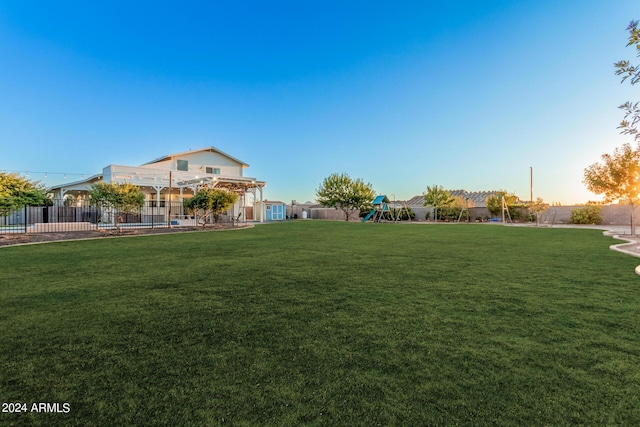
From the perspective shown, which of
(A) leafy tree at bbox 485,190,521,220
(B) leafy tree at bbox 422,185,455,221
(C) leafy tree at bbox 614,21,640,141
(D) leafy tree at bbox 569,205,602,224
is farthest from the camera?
(B) leafy tree at bbox 422,185,455,221

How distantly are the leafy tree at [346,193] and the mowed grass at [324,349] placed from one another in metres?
31.2

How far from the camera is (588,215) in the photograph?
76.6 feet

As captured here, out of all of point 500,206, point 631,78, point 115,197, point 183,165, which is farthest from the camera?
point 500,206

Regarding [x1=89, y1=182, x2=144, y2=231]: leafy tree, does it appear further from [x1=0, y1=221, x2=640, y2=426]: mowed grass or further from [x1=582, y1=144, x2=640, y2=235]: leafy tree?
[x1=582, y1=144, x2=640, y2=235]: leafy tree

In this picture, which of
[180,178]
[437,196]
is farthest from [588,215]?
[180,178]

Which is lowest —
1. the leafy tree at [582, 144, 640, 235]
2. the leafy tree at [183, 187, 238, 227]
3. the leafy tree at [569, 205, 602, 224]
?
the leafy tree at [569, 205, 602, 224]

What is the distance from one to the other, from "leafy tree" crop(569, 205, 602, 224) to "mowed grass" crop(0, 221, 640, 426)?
78.2 feet

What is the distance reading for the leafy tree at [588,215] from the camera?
23.2 m

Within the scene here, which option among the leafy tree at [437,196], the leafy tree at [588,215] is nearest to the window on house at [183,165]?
the leafy tree at [437,196]

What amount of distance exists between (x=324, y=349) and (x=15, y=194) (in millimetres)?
15925

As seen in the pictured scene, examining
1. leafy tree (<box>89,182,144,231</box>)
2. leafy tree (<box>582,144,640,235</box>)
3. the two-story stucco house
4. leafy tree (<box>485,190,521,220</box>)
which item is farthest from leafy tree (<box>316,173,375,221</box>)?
leafy tree (<box>89,182,144,231</box>)

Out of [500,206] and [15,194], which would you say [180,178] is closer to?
[15,194]

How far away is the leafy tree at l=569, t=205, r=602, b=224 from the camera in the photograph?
2323cm

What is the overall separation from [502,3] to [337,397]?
19.4 metres
